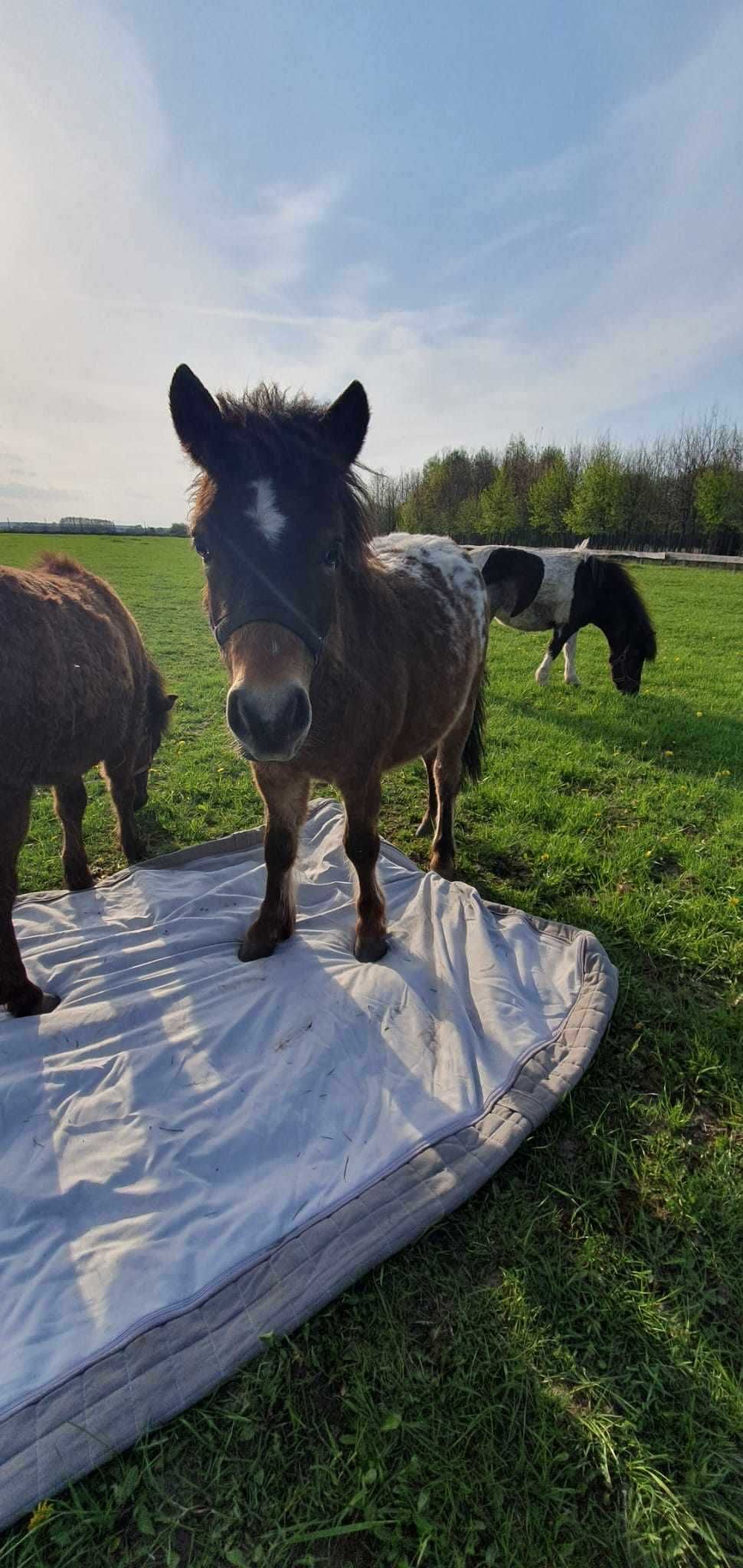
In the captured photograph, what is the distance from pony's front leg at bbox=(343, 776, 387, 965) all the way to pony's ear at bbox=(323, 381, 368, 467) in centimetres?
154

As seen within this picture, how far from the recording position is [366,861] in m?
3.44

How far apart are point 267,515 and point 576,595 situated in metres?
8.09

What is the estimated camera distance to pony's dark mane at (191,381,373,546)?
2.28 metres

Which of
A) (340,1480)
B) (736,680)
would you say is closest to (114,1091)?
(340,1480)

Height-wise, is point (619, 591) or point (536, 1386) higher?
point (619, 591)

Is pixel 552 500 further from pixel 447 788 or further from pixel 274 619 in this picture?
pixel 274 619

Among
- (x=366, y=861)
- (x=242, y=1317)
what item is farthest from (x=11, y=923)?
(x=242, y=1317)

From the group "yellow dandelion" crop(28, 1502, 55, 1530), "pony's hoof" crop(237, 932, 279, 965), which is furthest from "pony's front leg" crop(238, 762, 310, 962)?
"yellow dandelion" crop(28, 1502, 55, 1530)

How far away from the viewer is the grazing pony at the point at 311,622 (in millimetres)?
2189

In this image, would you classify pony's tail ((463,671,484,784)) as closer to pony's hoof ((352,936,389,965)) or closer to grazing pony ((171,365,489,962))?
grazing pony ((171,365,489,962))

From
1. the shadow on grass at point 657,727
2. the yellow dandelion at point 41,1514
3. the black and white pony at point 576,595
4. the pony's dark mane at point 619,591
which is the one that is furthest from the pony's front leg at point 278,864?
the pony's dark mane at point 619,591

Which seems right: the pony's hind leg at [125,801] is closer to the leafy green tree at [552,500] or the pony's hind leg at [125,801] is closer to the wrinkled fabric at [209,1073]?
the wrinkled fabric at [209,1073]

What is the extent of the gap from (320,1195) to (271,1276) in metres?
0.28

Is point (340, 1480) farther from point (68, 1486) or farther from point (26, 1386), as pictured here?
point (26, 1386)
